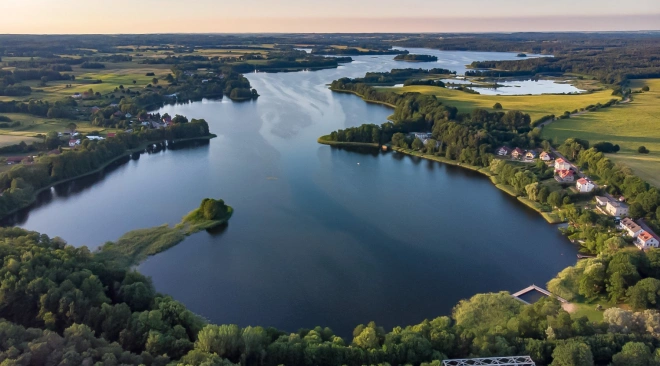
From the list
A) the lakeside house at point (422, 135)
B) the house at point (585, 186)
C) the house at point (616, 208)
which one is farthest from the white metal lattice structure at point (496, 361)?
the lakeside house at point (422, 135)

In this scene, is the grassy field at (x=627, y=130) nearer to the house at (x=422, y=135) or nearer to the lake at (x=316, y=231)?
the house at (x=422, y=135)

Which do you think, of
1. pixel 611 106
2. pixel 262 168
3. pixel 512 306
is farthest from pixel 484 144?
pixel 611 106

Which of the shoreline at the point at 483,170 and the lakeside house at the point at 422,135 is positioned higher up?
the lakeside house at the point at 422,135

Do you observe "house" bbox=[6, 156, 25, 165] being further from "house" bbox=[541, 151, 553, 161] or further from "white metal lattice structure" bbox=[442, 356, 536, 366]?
"house" bbox=[541, 151, 553, 161]

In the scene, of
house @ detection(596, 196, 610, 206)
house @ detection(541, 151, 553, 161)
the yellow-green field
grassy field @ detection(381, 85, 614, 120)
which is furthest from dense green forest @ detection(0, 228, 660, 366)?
grassy field @ detection(381, 85, 614, 120)

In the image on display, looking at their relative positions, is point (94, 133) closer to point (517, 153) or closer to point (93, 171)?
point (93, 171)

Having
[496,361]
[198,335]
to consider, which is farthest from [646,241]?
[198,335]

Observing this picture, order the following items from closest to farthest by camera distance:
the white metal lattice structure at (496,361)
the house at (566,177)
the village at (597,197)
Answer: the white metal lattice structure at (496,361) < the village at (597,197) < the house at (566,177)

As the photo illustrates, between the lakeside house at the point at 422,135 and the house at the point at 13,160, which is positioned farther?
the lakeside house at the point at 422,135
